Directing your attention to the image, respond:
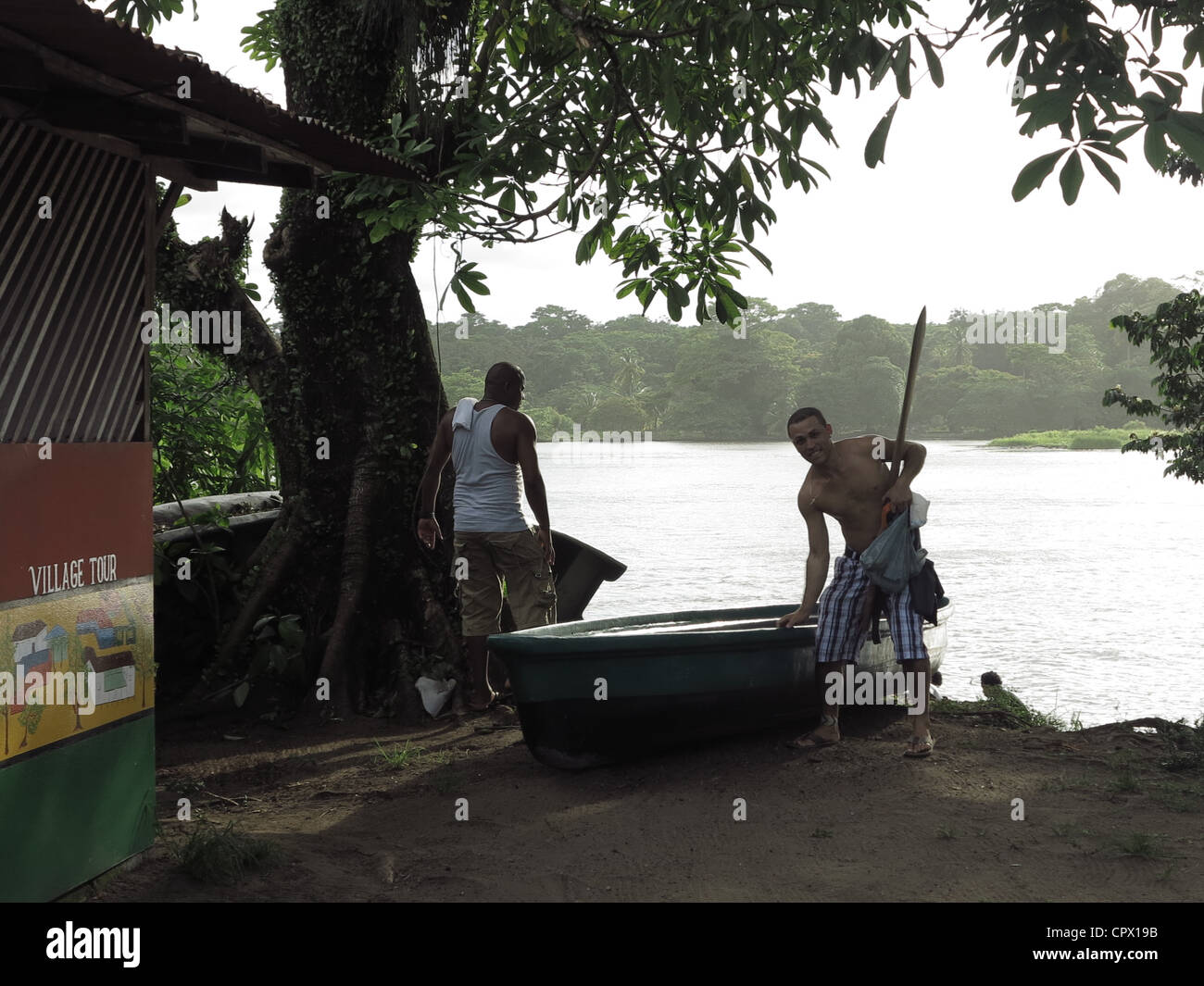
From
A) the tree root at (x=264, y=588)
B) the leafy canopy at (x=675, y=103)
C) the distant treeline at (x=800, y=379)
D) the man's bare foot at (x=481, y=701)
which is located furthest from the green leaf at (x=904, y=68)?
the distant treeline at (x=800, y=379)

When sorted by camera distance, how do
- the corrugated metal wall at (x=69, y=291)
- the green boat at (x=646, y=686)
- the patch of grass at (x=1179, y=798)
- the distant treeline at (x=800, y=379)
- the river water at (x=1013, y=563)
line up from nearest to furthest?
the corrugated metal wall at (x=69, y=291) < the patch of grass at (x=1179, y=798) < the green boat at (x=646, y=686) < the river water at (x=1013, y=563) < the distant treeline at (x=800, y=379)

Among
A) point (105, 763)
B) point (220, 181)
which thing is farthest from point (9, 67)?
point (105, 763)

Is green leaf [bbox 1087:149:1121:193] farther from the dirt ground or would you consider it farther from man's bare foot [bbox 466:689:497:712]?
man's bare foot [bbox 466:689:497:712]

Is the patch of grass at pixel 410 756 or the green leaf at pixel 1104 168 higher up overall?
the green leaf at pixel 1104 168

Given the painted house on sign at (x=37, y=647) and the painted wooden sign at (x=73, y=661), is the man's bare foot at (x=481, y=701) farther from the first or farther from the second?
the painted house on sign at (x=37, y=647)

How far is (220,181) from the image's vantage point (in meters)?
5.80

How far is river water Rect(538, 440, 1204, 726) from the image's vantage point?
45.4ft

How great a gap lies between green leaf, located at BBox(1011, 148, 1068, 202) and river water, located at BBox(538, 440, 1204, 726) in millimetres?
4768

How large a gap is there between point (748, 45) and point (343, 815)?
4379 mm

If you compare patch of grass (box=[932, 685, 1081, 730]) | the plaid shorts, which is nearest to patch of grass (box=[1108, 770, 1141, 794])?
the plaid shorts

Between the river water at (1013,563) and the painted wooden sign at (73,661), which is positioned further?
the river water at (1013,563)

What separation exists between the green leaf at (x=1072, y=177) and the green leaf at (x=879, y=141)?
2.72ft

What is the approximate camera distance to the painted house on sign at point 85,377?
4160 millimetres

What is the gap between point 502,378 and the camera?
744 cm
